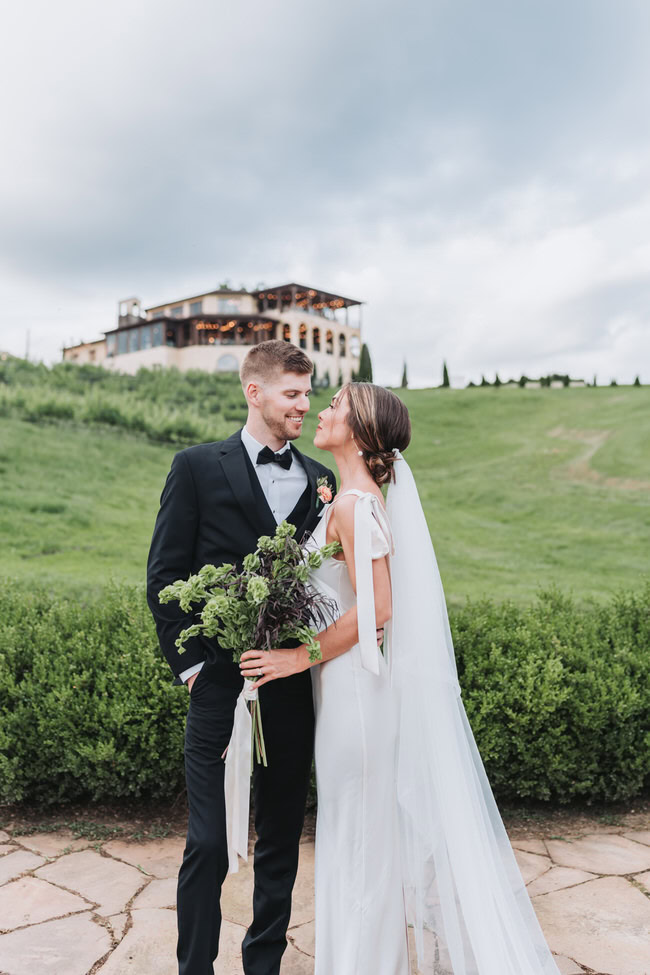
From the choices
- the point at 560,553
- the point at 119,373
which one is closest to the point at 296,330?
the point at 119,373

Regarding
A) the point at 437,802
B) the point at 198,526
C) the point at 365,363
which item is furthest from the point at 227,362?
the point at 437,802

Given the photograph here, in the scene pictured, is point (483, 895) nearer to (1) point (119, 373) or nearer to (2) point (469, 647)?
(2) point (469, 647)

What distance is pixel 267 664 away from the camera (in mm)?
2389

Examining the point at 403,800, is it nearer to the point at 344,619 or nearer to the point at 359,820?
the point at 359,820

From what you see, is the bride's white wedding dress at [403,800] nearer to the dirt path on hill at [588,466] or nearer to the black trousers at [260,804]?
the black trousers at [260,804]

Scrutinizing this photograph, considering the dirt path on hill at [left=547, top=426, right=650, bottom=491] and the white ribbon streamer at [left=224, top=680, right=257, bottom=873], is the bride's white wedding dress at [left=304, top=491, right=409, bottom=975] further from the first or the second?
the dirt path on hill at [left=547, top=426, right=650, bottom=491]

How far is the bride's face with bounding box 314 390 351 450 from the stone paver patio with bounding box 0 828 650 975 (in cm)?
222

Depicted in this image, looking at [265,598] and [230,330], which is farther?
[230,330]

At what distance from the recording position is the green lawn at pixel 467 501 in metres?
13.5

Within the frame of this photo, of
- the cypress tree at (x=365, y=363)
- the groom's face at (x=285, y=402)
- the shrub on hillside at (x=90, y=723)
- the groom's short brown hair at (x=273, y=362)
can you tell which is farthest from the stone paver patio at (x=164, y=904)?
the cypress tree at (x=365, y=363)

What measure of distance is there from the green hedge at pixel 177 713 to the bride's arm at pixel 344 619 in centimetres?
204

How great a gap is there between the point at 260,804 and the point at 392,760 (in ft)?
1.98

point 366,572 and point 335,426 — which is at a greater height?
point 335,426

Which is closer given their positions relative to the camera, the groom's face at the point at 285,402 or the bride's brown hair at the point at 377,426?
the bride's brown hair at the point at 377,426
